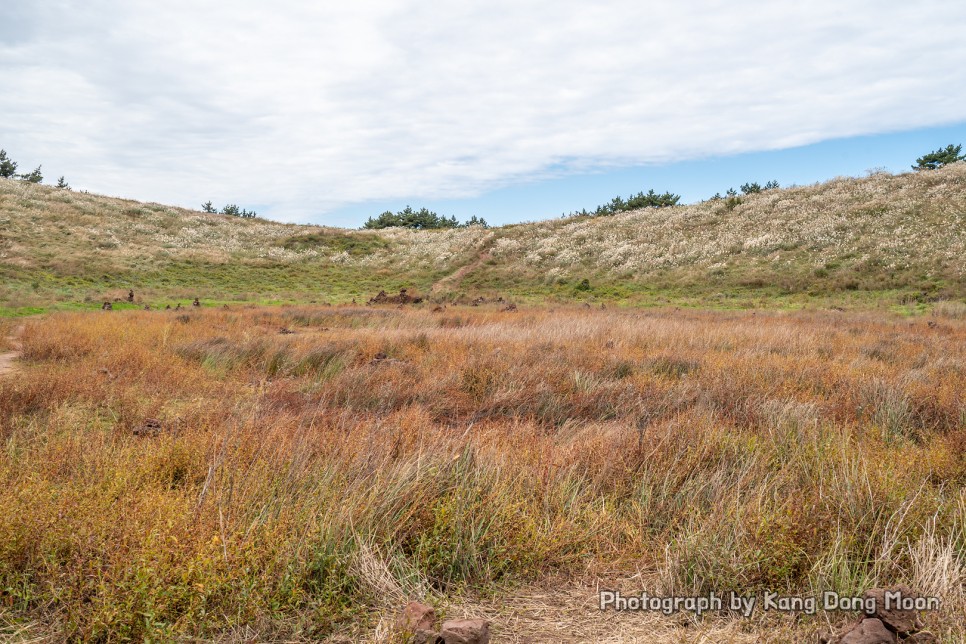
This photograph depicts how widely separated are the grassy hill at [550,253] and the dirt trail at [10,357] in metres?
12.6

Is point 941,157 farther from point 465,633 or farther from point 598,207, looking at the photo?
point 465,633

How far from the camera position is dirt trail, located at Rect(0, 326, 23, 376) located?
28.6 ft

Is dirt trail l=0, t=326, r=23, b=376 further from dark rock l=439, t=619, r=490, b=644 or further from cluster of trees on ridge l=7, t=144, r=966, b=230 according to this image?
cluster of trees on ridge l=7, t=144, r=966, b=230

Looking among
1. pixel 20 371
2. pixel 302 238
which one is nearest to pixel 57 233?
pixel 302 238

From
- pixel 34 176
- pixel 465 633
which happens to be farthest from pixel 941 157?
pixel 34 176

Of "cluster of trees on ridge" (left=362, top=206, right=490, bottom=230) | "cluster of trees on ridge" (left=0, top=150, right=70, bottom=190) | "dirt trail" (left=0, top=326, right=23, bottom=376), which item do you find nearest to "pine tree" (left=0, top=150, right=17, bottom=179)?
"cluster of trees on ridge" (left=0, top=150, right=70, bottom=190)

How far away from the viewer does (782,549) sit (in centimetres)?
305

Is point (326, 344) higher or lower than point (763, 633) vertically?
higher

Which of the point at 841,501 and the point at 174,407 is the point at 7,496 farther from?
the point at 841,501

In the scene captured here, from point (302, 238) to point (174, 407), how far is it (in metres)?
52.0

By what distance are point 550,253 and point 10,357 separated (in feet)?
127

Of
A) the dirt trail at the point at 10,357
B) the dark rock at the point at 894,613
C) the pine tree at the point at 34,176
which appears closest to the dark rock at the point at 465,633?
the dark rock at the point at 894,613

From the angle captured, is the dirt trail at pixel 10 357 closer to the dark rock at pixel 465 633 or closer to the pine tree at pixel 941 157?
the dark rock at pixel 465 633

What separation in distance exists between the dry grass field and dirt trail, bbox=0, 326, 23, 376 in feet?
9.28
